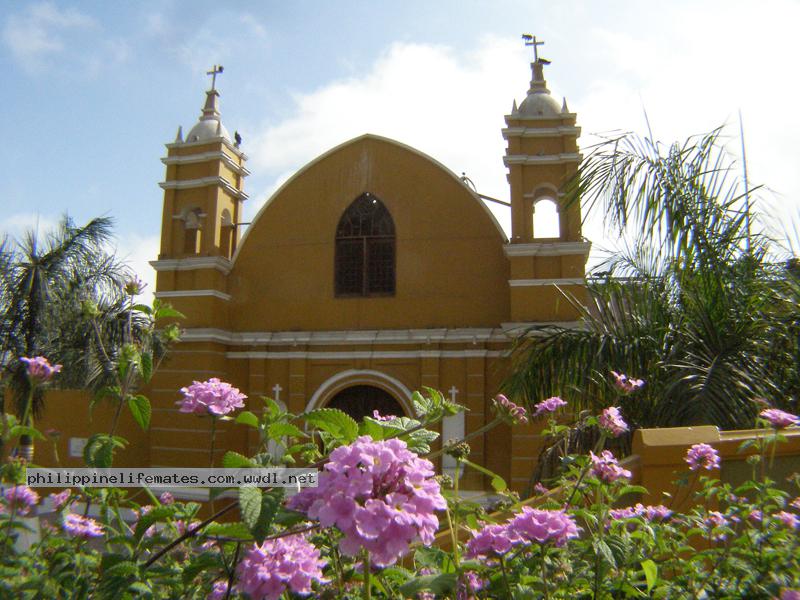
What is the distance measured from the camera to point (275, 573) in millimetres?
1328

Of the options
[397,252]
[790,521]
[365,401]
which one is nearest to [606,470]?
[790,521]

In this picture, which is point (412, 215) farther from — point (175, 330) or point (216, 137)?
point (175, 330)

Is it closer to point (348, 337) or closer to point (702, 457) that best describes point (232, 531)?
point (702, 457)

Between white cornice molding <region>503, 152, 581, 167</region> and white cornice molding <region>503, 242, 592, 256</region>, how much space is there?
1635mm

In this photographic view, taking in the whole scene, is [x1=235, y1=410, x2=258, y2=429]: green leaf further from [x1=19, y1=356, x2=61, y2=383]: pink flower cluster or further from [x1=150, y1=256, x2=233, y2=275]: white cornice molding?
[x1=150, y1=256, x2=233, y2=275]: white cornice molding

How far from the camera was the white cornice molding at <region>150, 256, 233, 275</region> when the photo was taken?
1242cm

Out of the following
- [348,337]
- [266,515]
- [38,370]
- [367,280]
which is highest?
[367,280]

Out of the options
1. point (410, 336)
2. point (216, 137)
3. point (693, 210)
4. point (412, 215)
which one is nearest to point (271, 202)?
point (216, 137)

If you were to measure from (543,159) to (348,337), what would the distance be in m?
4.77

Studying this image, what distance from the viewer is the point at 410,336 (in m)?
11.6

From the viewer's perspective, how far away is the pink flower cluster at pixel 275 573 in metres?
1.33

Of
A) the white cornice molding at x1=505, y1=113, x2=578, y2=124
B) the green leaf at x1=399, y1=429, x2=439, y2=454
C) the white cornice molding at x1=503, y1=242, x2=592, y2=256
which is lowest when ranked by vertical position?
the green leaf at x1=399, y1=429, x2=439, y2=454

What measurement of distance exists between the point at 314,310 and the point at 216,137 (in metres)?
4.15

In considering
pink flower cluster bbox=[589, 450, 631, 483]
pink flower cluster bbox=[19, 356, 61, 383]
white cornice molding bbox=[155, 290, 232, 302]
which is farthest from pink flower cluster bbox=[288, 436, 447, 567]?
white cornice molding bbox=[155, 290, 232, 302]
